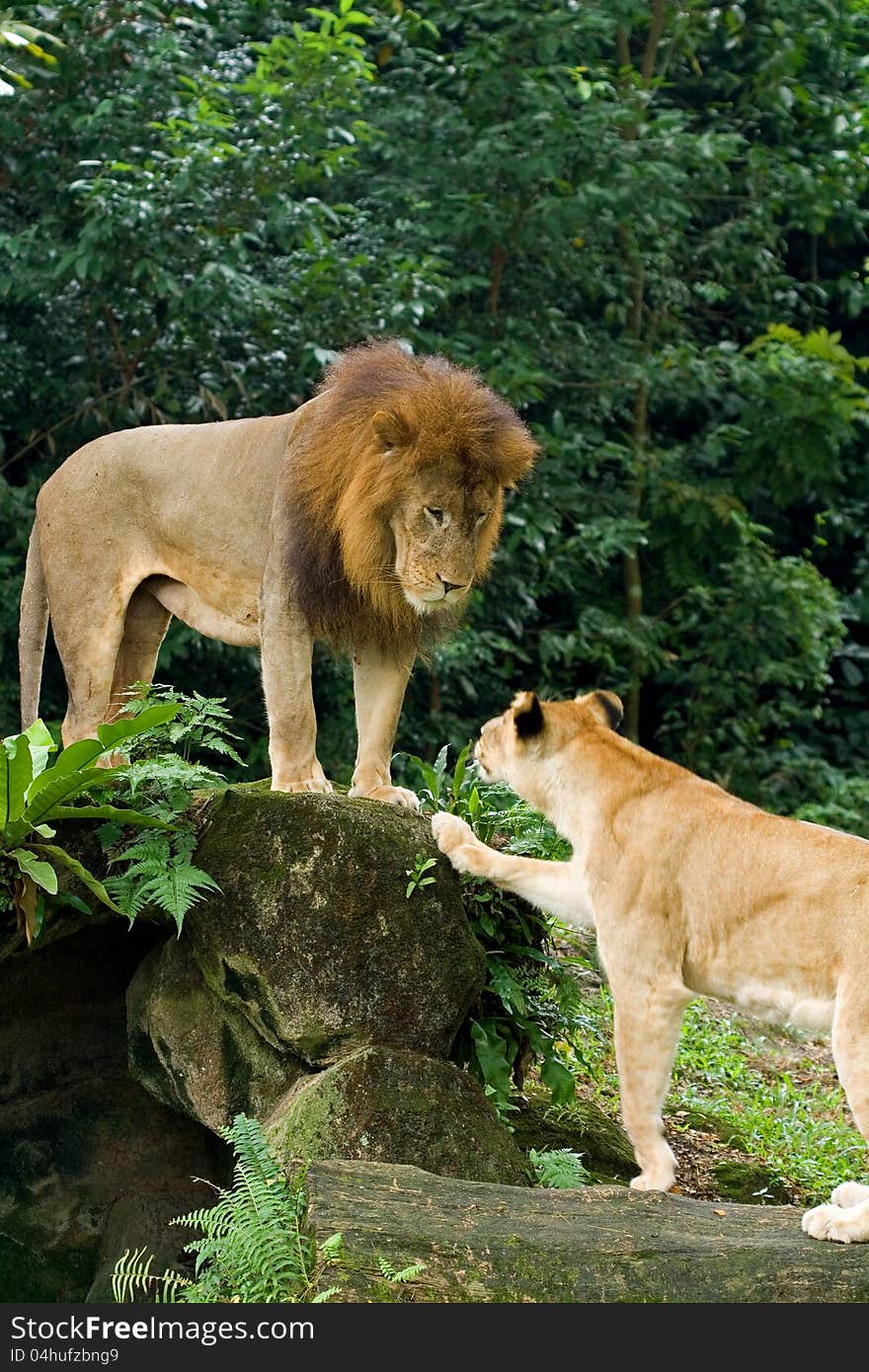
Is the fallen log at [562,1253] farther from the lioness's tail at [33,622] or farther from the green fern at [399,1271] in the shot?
the lioness's tail at [33,622]

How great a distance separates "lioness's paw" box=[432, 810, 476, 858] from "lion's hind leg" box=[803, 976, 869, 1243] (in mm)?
1302

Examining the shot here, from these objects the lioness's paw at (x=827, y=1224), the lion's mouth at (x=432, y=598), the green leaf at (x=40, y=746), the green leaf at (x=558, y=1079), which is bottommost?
the green leaf at (x=558, y=1079)

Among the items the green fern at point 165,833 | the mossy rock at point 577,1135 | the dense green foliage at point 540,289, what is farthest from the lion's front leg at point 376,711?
the dense green foliage at point 540,289

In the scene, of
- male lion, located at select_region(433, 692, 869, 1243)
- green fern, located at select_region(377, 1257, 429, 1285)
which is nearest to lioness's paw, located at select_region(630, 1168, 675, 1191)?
male lion, located at select_region(433, 692, 869, 1243)

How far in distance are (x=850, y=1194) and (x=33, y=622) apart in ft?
12.9

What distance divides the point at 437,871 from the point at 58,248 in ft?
18.6

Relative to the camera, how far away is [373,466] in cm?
524

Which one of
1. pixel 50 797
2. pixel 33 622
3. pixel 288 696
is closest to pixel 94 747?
pixel 50 797

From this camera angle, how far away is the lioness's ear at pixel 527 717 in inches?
182

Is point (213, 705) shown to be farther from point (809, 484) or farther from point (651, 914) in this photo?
point (809, 484)

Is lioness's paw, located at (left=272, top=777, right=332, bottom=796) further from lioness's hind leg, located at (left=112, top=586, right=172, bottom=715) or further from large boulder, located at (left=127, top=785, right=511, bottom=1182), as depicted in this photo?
lioness's hind leg, located at (left=112, top=586, right=172, bottom=715)

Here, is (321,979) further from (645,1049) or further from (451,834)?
(645,1049)

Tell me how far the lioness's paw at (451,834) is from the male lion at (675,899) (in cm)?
14

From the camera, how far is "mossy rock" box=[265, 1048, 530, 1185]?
463 cm
